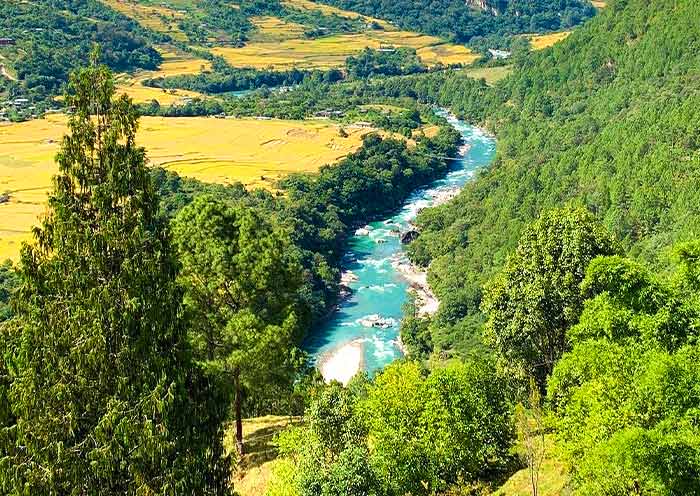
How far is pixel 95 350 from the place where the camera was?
12.2m

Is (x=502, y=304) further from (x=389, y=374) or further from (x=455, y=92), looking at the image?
(x=455, y=92)

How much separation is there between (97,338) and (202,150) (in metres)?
119

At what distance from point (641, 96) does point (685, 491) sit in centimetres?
11046

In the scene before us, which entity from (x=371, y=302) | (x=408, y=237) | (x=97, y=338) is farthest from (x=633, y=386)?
(x=408, y=237)

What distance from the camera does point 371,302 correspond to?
8275cm

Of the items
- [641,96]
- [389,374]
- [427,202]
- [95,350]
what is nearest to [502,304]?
[389,374]

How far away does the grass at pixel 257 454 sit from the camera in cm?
2494

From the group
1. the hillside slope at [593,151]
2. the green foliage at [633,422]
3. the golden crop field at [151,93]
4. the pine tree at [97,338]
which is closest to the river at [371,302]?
the hillside slope at [593,151]

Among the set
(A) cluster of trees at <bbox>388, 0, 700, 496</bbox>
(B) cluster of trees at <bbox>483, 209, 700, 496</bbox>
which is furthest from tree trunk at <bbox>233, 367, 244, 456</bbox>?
(B) cluster of trees at <bbox>483, 209, 700, 496</bbox>

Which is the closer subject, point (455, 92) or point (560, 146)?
point (560, 146)

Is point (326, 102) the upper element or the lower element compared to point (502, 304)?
lower

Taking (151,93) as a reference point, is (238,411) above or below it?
above

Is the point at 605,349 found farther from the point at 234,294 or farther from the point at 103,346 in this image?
the point at 103,346

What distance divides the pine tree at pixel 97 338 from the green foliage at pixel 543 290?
1830 cm
